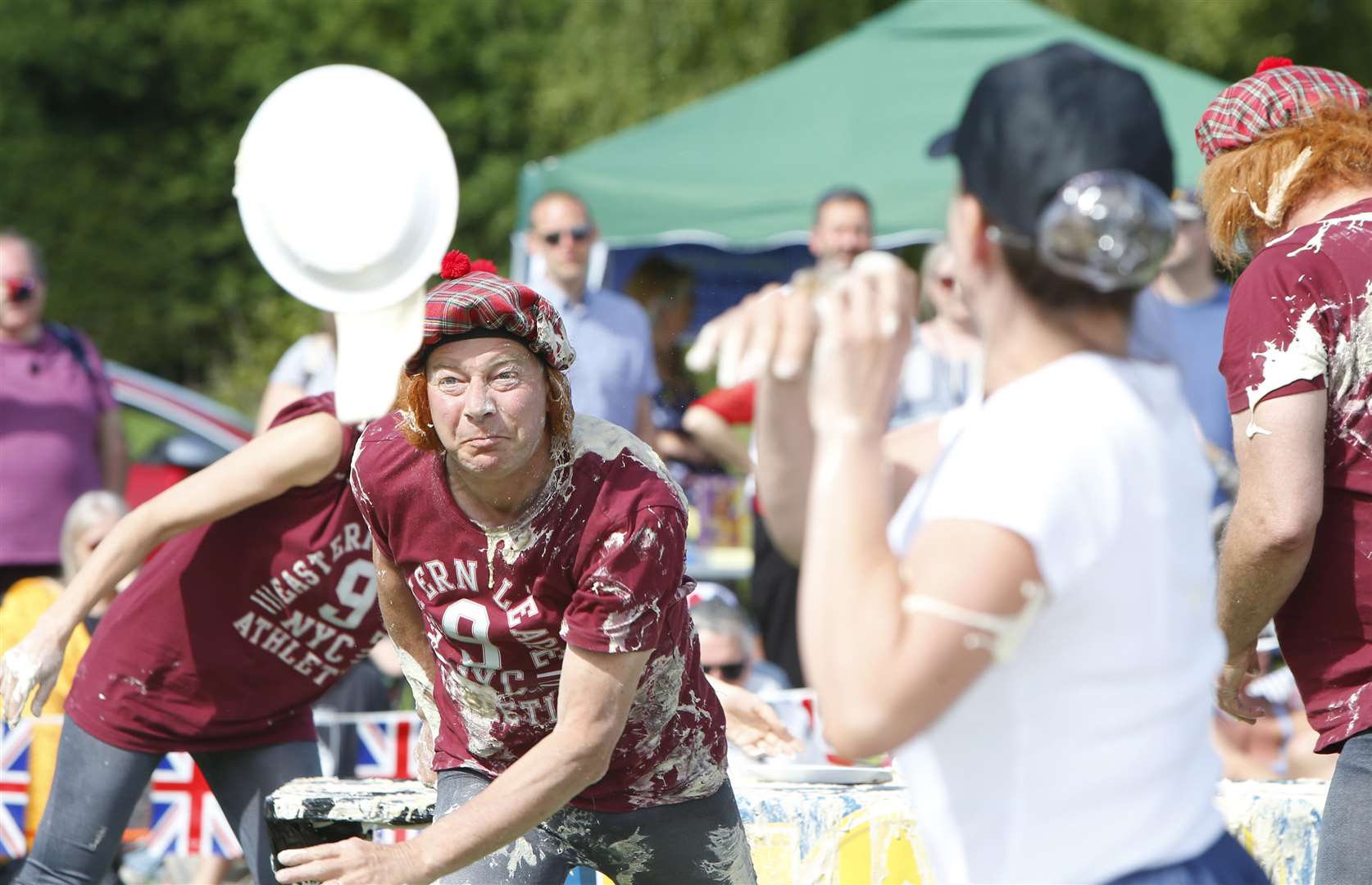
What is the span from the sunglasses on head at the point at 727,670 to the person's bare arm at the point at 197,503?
86.3 inches

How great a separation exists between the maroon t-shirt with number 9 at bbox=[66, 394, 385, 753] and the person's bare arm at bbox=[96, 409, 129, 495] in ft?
9.96

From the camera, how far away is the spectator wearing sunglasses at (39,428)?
6.37 m

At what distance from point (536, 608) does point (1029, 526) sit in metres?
1.33

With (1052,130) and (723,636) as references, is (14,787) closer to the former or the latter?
(723,636)

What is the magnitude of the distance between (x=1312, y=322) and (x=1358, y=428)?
7.5 inches

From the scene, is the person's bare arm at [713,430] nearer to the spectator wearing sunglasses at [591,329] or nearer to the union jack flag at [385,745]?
the spectator wearing sunglasses at [591,329]

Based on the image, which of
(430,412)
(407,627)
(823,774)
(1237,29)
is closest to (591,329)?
(823,774)

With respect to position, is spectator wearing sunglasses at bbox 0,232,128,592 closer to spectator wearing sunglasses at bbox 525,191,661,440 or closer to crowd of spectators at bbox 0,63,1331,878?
crowd of spectators at bbox 0,63,1331,878

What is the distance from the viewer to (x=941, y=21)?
991 centimetres

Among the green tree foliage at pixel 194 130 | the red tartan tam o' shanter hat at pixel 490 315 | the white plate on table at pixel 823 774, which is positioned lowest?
the white plate on table at pixel 823 774

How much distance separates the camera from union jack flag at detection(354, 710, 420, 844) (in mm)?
5672

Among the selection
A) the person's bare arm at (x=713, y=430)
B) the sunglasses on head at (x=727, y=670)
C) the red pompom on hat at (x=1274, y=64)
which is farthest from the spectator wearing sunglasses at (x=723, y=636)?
the red pompom on hat at (x=1274, y=64)

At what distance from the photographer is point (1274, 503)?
2.60 meters

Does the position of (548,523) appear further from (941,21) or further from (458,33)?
(458,33)
